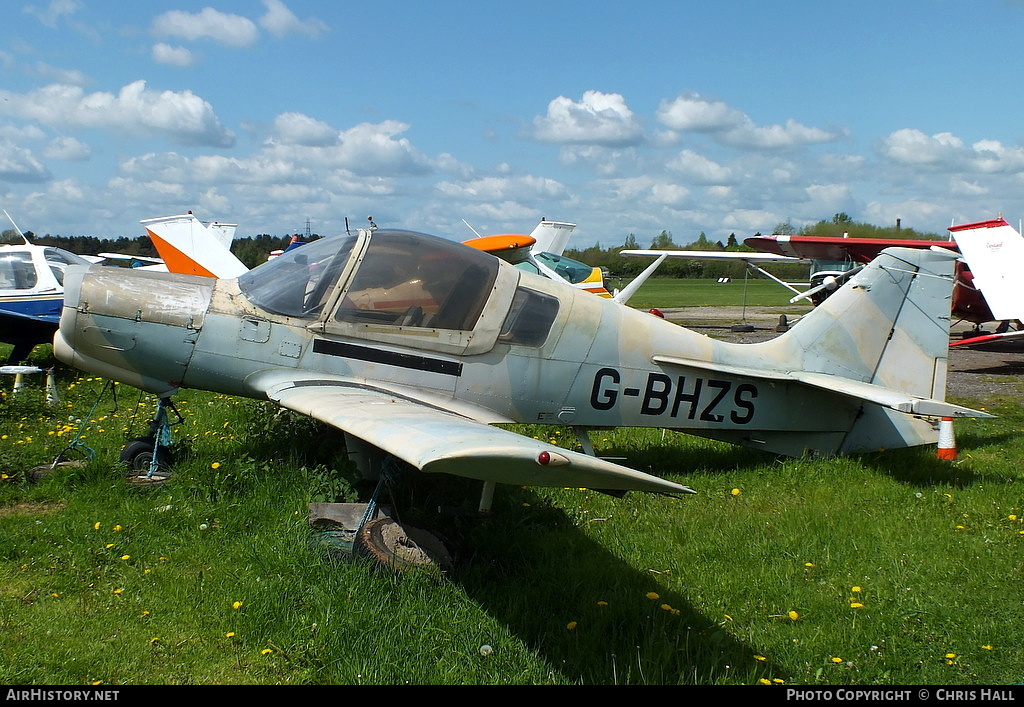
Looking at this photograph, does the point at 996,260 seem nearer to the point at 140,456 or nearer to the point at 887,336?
the point at 887,336

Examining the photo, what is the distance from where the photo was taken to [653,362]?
20.2 feet

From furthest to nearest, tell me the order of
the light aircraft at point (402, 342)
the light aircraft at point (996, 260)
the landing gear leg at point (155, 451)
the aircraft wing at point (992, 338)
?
1. the aircraft wing at point (992, 338)
2. the light aircraft at point (996, 260)
3. the landing gear leg at point (155, 451)
4. the light aircraft at point (402, 342)

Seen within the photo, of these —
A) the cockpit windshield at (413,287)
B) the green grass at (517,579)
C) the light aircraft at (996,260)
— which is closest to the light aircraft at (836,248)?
the light aircraft at (996,260)

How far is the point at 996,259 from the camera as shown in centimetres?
1292

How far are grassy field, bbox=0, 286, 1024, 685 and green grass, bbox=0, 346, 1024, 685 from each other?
2cm

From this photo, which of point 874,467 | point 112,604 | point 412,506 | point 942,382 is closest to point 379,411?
point 412,506

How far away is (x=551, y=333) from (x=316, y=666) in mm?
3075

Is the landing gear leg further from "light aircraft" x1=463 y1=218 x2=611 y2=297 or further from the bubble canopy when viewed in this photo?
"light aircraft" x1=463 y1=218 x2=611 y2=297

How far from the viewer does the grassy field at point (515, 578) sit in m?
3.62

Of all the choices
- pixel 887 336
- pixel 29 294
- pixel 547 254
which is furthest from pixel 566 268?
pixel 887 336

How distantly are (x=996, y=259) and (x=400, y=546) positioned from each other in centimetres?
1264

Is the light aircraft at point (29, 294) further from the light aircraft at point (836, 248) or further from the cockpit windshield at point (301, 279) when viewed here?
the light aircraft at point (836, 248)

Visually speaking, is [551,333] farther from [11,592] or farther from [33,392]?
[33,392]

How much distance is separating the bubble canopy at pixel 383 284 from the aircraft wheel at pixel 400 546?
1.58 m
